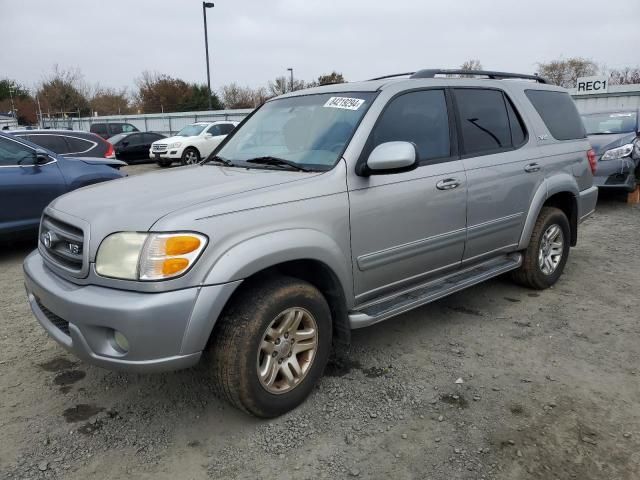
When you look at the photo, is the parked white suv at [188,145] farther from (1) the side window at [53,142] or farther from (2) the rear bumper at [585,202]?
(2) the rear bumper at [585,202]

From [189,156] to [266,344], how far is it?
52.8 ft

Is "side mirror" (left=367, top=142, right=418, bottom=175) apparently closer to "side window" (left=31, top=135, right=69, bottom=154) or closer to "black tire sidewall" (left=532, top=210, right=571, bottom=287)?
"black tire sidewall" (left=532, top=210, right=571, bottom=287)

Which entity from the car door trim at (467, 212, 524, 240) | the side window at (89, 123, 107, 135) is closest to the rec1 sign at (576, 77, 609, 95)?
the car door trim at (467, 212, 524, 240)

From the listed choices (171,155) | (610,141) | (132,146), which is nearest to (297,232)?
(610,141)

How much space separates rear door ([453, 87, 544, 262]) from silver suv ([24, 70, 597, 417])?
0.02 m

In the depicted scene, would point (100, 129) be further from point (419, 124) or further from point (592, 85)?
point (419, 124)

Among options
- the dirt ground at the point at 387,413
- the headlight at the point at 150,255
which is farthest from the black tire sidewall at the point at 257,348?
the headlight at the point at 150,255

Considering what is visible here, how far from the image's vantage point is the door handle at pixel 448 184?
345 centimetres

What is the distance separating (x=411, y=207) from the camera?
10.7 ft

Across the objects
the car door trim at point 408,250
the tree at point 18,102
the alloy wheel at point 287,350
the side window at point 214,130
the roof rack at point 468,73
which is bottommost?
the alloy wheel at point 287,350

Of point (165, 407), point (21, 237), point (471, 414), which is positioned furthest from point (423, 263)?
point (21, 237)

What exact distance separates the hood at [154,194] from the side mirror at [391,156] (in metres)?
0.39

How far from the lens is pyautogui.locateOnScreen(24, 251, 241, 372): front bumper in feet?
7.49

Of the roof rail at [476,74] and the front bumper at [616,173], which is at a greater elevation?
the roof rail at [476,74]
